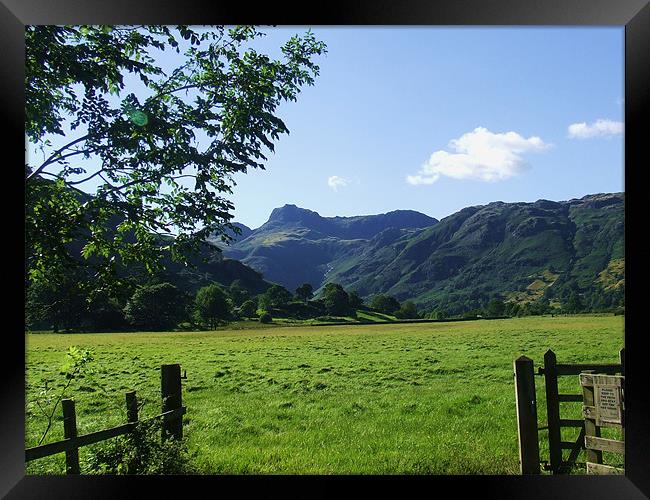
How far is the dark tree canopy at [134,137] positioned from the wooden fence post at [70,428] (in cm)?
108

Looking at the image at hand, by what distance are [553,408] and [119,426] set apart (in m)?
3.68

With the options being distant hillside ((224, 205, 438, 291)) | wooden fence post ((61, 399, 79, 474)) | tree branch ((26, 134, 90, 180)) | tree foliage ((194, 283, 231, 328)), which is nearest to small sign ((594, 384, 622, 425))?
wooden fence post ((61, 399, 79, 474))

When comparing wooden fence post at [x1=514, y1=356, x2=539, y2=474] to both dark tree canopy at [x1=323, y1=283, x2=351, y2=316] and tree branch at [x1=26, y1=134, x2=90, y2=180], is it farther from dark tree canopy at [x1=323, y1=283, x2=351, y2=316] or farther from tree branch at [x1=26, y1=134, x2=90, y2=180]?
dark tree canopy at [x1=323, y1=283, x2=351, y2=316]

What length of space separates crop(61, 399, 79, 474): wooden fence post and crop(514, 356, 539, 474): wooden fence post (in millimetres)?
3352

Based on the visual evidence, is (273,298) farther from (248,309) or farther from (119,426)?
(119,426)

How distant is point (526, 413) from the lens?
4156 mm

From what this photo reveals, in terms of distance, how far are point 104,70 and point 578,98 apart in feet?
307

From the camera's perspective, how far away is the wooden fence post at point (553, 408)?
4.56 m

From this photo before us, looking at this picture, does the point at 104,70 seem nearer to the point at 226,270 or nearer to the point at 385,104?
the point at 226,270

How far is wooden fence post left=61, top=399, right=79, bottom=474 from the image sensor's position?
12.6 feet

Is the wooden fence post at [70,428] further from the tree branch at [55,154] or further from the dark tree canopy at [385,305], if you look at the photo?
the dark tree canopy at [385,305]

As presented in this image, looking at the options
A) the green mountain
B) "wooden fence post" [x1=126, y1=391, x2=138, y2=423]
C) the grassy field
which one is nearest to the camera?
"wooden fence post" [x1=126, y1=391, x2=138, y2=423]
